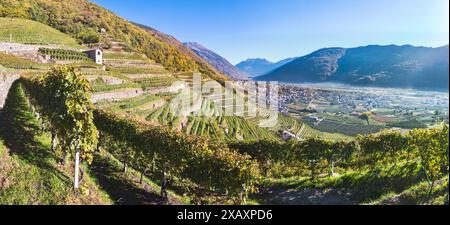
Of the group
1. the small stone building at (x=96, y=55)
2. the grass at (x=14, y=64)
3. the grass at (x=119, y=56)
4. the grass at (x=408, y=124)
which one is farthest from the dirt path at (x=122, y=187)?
the grass at (x=408, y=124)

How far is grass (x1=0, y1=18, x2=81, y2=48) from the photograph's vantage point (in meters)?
54.4

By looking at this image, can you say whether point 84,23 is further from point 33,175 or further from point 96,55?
point 33,175

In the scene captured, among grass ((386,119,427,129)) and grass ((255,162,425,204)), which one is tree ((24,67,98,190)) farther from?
grass ((386,119,427,129))

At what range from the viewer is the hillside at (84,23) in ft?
247

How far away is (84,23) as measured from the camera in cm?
9312

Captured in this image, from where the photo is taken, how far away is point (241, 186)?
15.3 m

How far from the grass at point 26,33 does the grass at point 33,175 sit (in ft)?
134

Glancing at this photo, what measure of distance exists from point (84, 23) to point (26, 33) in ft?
123

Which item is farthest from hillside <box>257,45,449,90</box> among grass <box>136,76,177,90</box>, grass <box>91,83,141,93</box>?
grass <box>136,76,177,90</box>

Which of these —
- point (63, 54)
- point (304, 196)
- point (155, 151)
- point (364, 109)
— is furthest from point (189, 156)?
point (364, 109)

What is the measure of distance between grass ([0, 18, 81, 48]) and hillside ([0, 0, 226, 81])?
7.05m

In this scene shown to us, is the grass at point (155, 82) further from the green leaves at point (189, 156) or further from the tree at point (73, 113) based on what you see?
the tree at point (73, 113)
